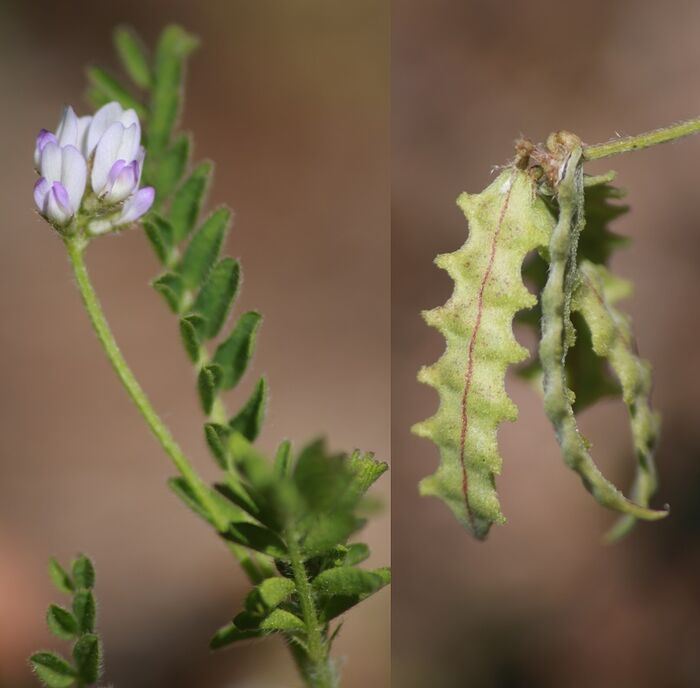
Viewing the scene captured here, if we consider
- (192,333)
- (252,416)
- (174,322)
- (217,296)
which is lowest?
(252,416)

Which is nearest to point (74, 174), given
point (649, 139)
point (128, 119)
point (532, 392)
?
point (128, 119)

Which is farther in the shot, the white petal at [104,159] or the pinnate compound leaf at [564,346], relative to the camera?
the white petal at [104,159]

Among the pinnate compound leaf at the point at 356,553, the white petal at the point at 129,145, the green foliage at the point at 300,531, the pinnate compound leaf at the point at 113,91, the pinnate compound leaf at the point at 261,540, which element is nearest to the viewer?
the green foliage at the point at 300,531

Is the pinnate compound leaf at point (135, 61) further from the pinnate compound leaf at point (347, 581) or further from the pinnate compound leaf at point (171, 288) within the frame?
the pinnate compound leaf at point (347, 581)

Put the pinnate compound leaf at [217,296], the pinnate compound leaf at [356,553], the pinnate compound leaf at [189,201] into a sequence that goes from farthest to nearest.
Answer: the pinnate compound leaf at [189,201] → the pinnate compound leaf at [217,296] → the pinnate compound leaf at [356,553]

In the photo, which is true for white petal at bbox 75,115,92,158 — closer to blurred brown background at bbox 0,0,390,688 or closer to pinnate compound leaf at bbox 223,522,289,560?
pinnate compound leaf at bbox 223,522,289,560

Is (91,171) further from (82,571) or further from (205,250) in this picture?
(82,571)

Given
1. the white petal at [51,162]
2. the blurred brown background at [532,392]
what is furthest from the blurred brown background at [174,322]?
the white petal at [51,162]

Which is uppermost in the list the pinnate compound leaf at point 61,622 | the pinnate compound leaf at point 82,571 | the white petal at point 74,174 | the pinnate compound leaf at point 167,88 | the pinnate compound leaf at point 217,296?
the pinnate compound leaf at point 167,88
